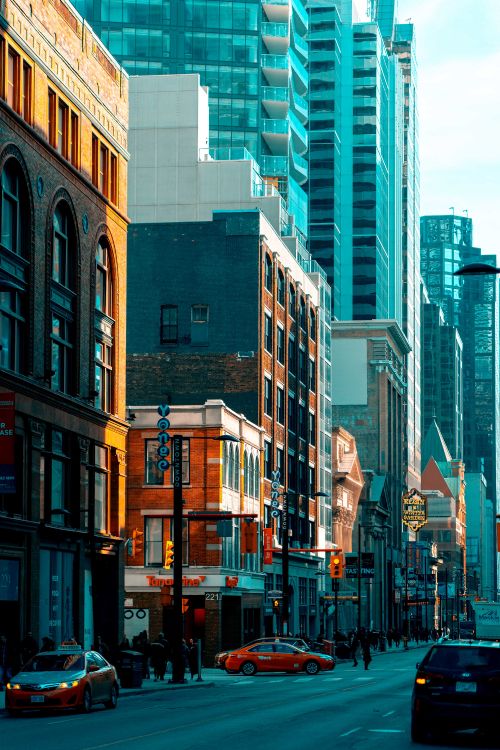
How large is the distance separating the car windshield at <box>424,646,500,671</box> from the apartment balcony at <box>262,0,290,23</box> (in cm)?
11951

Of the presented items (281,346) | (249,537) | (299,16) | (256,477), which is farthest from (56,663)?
(299,16)

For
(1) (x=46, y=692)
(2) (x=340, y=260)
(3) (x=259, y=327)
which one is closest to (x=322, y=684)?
(1) (x=46, y=692)

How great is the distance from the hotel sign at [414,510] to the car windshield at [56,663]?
14272 cm

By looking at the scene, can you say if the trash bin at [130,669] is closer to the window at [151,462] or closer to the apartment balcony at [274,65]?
the window at [151,462]

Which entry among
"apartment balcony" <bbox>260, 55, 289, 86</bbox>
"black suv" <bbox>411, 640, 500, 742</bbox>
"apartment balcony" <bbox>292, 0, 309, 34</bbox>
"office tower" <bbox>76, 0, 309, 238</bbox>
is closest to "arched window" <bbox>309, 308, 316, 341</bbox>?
"office tower" <bbox>76, 0, 309, 238</bbox>

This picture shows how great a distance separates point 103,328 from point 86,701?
27879mm

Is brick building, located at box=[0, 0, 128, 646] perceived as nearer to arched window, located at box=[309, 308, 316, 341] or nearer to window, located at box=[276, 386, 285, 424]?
window, located at box=[276, 386, 285, 424]

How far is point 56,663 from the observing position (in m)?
33.6

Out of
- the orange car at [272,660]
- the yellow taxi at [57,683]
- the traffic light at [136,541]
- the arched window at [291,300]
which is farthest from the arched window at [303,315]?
the yellow taxi at [57,683]

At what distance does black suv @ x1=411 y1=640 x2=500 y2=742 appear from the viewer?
81.6 feet

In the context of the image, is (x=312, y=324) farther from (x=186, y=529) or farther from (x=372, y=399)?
(x=372, y=399)

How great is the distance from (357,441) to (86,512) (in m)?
104

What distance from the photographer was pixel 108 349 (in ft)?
199

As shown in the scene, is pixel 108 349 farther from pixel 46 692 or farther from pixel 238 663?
pixel 46 692
